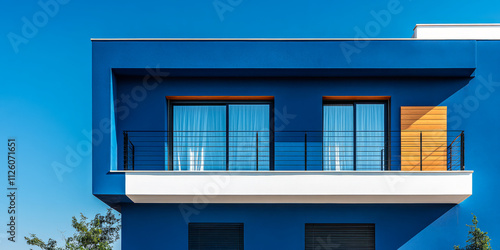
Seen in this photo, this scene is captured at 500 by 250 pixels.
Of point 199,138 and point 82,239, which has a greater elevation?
point 199,138

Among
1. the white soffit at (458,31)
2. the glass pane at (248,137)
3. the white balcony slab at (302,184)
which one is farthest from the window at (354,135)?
the white soffit at (458,31)

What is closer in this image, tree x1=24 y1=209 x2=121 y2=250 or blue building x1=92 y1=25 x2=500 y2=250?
blue building x1=92 y1=25 x2=500 y2=250

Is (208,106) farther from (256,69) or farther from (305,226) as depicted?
(305,226)

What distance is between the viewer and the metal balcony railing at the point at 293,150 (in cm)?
960

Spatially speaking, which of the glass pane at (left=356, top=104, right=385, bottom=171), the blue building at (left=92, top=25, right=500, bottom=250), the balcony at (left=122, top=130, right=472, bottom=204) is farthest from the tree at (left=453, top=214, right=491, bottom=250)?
the glass pane at (left=356, top=104, right=385, bottom=171)

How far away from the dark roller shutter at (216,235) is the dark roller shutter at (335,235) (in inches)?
60.5

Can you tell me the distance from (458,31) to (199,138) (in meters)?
6.33

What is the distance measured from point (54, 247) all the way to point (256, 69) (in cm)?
608

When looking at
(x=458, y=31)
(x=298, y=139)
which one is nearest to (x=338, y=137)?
(x=298, y=139)

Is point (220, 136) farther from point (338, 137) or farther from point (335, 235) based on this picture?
point (335, 235)

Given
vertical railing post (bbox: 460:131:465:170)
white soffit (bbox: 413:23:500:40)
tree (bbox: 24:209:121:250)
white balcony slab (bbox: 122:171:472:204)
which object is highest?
white soffit (bbox: 413:23:500:40)

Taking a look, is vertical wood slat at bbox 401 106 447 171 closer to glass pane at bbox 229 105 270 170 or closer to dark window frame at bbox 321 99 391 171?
dark window frame at bbox 321 99 391 171

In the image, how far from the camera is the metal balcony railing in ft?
31.5

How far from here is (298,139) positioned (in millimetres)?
9703
